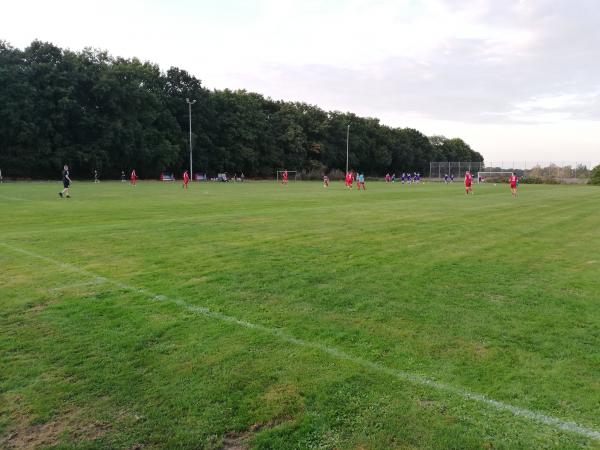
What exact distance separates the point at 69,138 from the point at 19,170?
7573mm

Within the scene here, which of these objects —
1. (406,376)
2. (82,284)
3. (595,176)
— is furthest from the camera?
(595,176)

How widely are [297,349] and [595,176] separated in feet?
268

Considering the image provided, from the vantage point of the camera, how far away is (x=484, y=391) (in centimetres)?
379

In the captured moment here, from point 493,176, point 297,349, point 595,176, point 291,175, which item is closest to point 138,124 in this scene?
point 291,175

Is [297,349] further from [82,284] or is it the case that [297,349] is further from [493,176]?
[493,176]

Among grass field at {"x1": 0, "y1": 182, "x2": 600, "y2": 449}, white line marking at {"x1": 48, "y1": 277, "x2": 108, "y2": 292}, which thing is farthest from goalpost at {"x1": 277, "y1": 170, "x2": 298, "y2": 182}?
white line marking at {"x1": 48, "y1": 277, "x2": 108, "y2": 292}

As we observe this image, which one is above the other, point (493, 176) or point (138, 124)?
point (138, 124)

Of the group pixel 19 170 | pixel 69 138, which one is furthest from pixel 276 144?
Result: pixel 19 170

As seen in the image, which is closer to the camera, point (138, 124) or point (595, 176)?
point (138, 124)

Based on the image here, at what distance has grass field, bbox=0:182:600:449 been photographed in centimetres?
330

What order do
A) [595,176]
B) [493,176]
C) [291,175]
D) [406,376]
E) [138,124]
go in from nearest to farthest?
[406,376] → [138,124] → [595,176] → [493,176] → [291,175]

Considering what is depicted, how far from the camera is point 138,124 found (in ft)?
225

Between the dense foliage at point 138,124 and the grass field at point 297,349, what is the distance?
191ft

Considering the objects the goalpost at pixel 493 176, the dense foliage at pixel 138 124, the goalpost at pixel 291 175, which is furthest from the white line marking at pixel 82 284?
the goalpost at pixel 291 175
